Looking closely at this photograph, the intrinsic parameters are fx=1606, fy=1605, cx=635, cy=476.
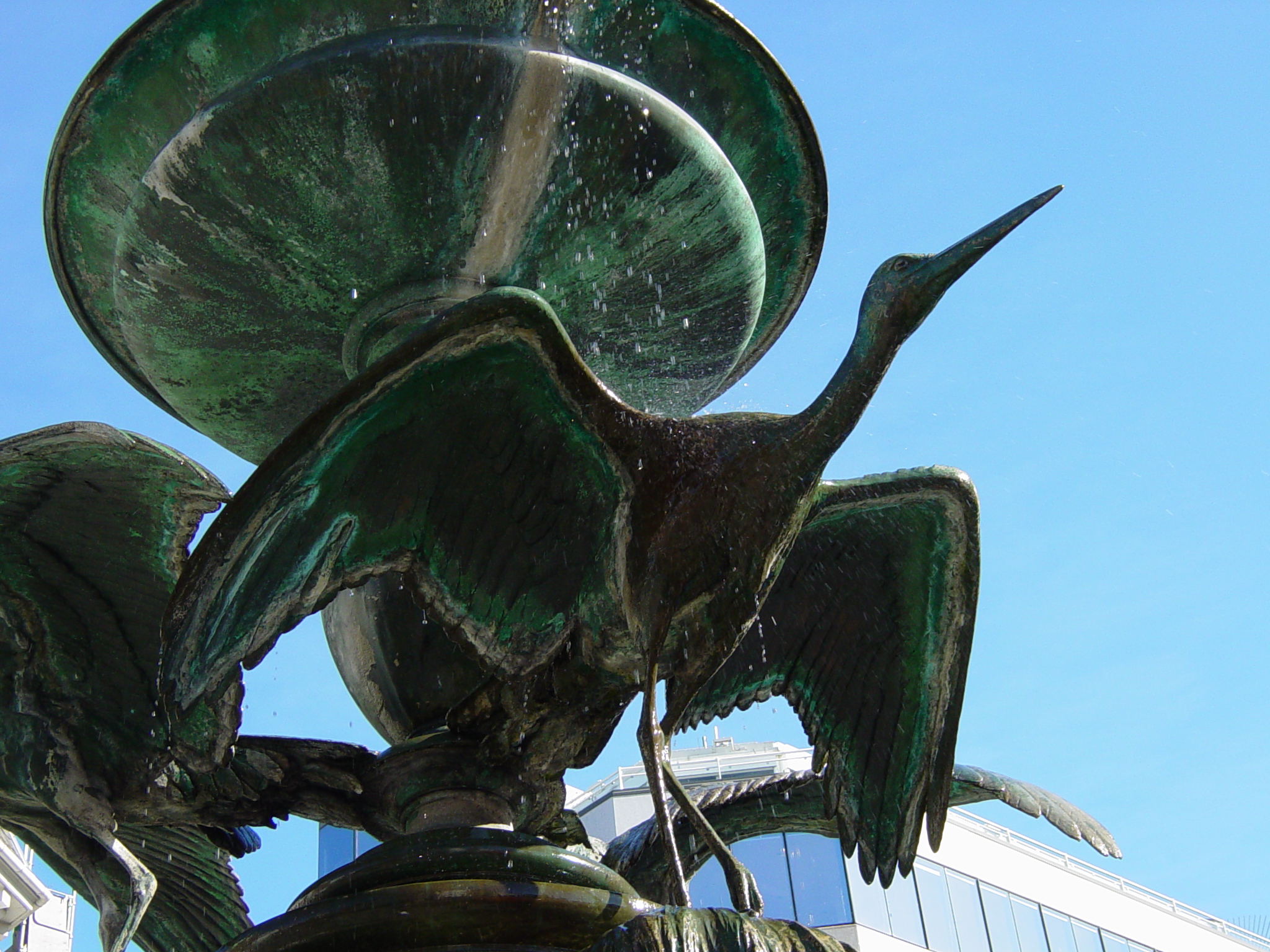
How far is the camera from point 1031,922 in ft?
82.2

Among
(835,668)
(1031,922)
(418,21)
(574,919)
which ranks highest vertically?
(1031,922)

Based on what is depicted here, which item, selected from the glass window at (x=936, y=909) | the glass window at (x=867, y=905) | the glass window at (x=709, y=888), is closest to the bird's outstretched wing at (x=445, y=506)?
the glass window at (x=709, y=888)

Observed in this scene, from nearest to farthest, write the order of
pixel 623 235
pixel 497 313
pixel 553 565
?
pixel 497 313 < pixel 553 565 < pixel 623 235

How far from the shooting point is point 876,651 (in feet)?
17.1

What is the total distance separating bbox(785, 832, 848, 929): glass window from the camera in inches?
866

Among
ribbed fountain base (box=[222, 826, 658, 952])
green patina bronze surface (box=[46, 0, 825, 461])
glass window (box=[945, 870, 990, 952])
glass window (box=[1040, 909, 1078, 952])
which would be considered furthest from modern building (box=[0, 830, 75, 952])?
glass window (box=[1040, 909, 1078, 952])

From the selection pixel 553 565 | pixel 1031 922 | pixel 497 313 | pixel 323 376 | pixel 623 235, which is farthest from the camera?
pixel 1031 922

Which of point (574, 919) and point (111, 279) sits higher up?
point (111, 279)

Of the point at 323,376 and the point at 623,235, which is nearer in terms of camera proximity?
the point at 623,235

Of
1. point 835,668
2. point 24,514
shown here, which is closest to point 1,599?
point 24,514

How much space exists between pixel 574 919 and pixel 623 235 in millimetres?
2197

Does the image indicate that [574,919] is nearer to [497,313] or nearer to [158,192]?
[497,313]

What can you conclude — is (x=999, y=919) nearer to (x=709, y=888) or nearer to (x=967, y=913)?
(x=967, y=913)

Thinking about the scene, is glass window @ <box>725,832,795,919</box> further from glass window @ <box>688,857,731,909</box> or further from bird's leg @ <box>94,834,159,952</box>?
bird's leg @ <box>94,834,159,952</box>
